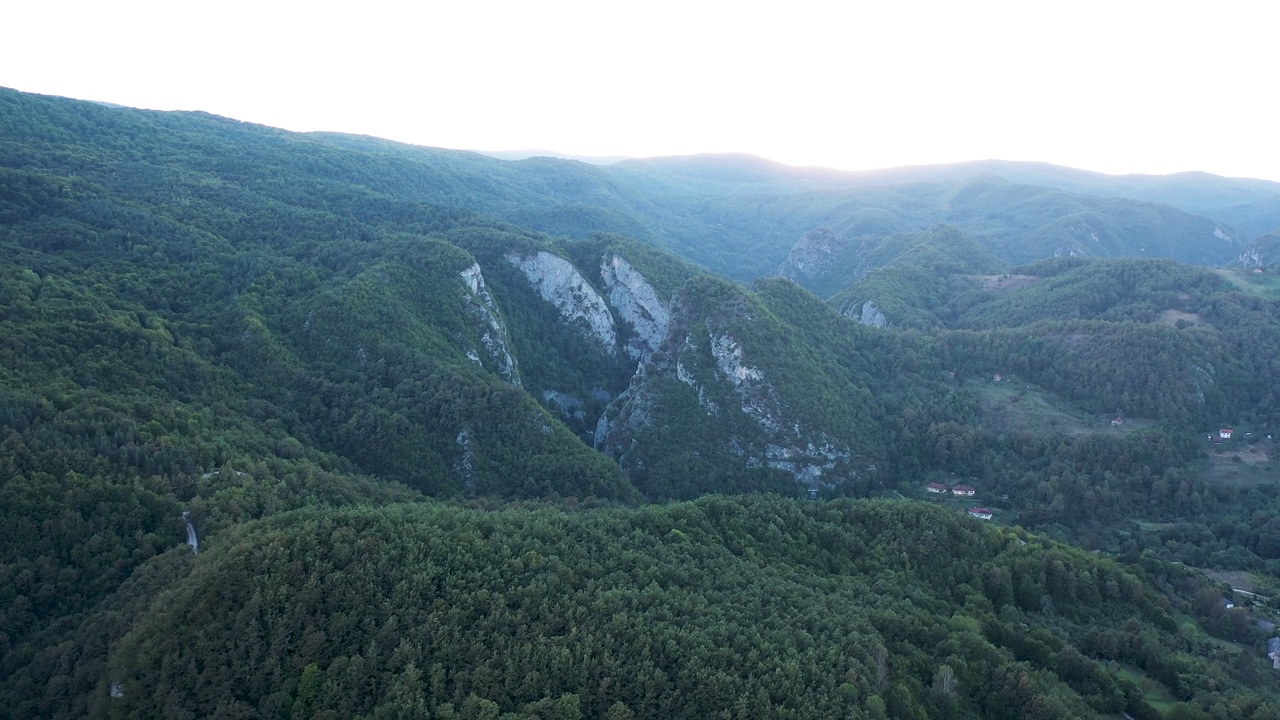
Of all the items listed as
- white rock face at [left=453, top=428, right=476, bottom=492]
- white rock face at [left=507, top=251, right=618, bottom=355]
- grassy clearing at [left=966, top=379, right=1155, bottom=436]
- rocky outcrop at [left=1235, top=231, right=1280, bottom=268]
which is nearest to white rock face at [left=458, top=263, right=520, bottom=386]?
white rock face at [left=507, top=251, right=618, bottom=355]

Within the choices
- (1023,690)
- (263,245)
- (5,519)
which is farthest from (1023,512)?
(263,245)

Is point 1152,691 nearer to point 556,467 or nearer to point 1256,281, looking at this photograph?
point 556,467

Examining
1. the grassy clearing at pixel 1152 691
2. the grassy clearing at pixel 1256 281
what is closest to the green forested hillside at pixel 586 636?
the grassy clearing at pixel 1152 691

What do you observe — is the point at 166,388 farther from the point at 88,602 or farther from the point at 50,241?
the point at 50,241

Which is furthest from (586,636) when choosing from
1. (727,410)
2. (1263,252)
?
(1263,252)

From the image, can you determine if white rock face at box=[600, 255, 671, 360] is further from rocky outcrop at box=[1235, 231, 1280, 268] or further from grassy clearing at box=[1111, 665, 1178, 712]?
rocky outcrop at box=[1235, 231, 1280, 268]

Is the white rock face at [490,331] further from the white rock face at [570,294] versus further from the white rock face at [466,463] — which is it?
the white rock face at [466,463]

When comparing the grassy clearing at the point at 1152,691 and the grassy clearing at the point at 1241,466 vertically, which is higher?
the grassy clearing at the point at 1152,691
